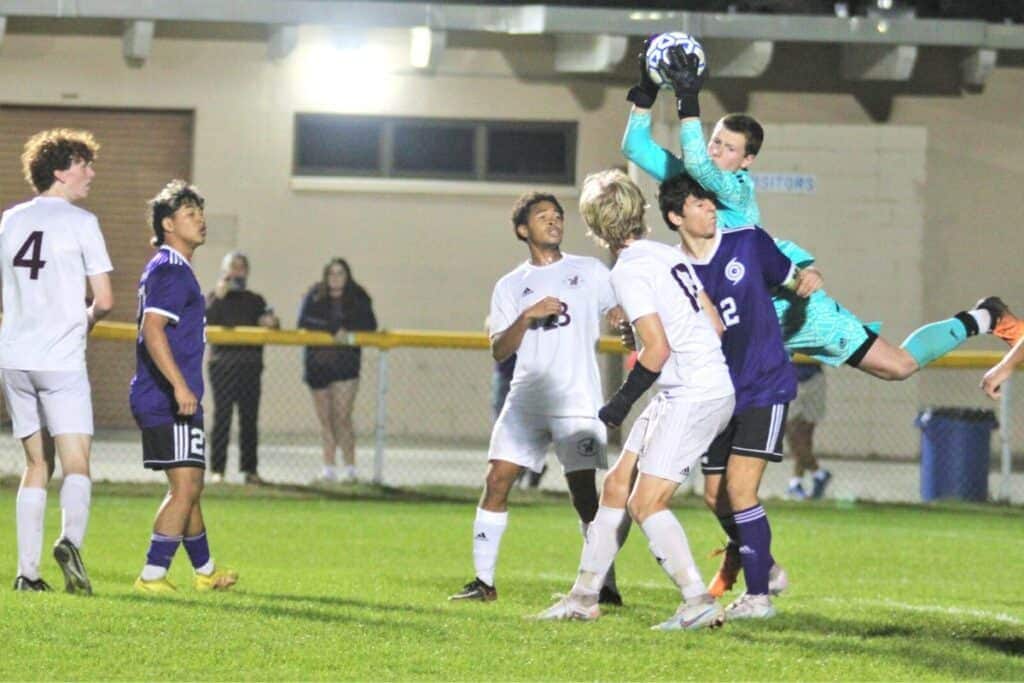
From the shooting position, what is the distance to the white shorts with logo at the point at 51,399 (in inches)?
361

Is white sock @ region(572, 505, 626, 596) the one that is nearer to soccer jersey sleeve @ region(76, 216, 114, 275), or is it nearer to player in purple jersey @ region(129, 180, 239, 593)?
player in purple jersey @ region(129, 180, 239, 593)

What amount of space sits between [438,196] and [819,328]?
1371cm

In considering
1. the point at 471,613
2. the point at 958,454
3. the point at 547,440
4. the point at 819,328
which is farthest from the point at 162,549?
the point at 958,454

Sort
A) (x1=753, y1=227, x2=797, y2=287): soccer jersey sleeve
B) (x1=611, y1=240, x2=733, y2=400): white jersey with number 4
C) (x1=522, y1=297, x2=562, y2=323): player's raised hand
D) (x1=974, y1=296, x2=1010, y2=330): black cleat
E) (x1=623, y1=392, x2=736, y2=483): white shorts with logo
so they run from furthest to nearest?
(x1=974, y1=296, x2=1010, y2=330): black cleat < (x1=522, y1=297, x2=562, y2=323): player's raised hand < (x1=753, y1=227, x2=797, y2=287): soccer jersey sleeve < (x1=623, y1=392, x2=736, y2=483): white shorts with logo < (x1=611, y1=240, x2=733, y2=400): white jersey with number 4

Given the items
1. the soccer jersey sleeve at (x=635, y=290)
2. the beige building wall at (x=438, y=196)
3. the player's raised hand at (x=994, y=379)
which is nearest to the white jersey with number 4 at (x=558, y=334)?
the soccer jersey sleeve at (x=635, y=290)

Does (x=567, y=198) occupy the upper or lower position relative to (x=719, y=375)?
upper

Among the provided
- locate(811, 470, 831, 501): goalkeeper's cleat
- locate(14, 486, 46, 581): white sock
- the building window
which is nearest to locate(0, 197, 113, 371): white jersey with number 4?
locate(14, 486, 46, 581): white sock

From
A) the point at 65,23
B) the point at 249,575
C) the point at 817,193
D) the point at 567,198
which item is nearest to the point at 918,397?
the point at 817,193

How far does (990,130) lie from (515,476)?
49.7 ft

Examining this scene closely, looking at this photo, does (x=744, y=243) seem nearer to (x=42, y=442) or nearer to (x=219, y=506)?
(x=42, y=442)

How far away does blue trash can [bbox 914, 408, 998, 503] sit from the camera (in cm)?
1766

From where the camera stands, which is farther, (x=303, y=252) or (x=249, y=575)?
(x=303, y=252)

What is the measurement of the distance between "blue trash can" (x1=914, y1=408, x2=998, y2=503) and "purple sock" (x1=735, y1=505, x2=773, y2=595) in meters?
9.28

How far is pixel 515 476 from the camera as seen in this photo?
31.3 feet
